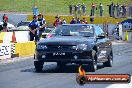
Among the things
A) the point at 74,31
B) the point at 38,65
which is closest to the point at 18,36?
the point at 74,31

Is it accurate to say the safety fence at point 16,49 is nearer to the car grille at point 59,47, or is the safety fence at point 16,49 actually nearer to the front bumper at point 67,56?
the front bumper at point 67,56

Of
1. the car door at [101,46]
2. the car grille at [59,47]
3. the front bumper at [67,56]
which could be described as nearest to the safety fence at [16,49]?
the car door at [101,46]

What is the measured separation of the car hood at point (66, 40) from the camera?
604 inches

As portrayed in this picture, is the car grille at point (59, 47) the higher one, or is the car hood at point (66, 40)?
the car hood at point (66, 40)

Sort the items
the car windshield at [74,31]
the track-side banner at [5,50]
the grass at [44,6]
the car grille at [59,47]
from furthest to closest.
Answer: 1. the grass at [44,6]
2. the track-side banner at [5,50]
3. the car windshield at [74,31]
4. the car grille at [59,47]

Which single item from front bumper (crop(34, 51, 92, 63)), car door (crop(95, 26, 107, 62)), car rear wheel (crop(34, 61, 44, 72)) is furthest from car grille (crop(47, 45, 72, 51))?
car door (crop(95, 26, 107, 62))

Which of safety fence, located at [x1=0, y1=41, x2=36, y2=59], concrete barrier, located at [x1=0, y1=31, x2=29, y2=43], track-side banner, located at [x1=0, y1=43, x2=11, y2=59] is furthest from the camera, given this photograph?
concrete barrier, located at [x1=0, y1=31, x2=29, y2=43]

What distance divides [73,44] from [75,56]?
369mm

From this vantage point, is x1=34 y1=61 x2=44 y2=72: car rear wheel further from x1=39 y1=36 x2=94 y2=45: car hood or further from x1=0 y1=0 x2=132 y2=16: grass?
x1=0 y1=0 x2=132 y2=16: grass

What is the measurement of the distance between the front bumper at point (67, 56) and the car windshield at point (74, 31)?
3.38 feet

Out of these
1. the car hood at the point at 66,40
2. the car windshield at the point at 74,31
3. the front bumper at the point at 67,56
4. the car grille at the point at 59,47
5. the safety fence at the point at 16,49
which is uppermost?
the car windshield at the point at 74,31

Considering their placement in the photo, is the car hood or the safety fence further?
the safety fence

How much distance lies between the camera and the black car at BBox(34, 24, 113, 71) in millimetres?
15367

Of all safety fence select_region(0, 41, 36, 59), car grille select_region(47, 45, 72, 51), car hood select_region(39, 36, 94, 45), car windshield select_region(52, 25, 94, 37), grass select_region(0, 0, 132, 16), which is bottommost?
safety fence select_region(0, 41, 36, 59)
